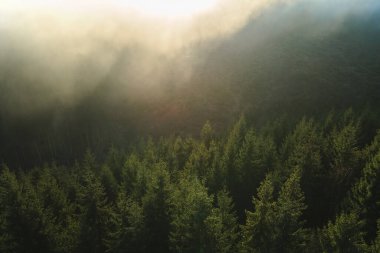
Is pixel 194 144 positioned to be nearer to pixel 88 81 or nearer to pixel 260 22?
pixel 88 81

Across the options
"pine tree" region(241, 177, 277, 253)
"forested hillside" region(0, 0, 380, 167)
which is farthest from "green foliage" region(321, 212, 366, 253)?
"forested hillside" region(0, 0, 380, 167)

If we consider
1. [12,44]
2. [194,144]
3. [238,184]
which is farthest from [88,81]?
[238,184]

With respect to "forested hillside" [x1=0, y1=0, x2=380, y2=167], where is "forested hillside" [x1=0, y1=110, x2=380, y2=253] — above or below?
below

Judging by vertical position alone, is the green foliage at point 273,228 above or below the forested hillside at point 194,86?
below

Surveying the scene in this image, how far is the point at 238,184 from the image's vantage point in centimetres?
3947

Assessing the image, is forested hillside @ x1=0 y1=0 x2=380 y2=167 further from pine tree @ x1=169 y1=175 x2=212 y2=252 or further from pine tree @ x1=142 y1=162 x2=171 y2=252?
pine tree @ x1=169 y1=175 x2=212 y2=252

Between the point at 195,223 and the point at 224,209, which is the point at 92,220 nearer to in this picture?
the point at 195,223

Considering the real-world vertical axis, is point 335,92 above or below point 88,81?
below

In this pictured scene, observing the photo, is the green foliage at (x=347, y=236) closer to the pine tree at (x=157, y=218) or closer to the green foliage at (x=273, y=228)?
the green foliage at (x=273, y=228)

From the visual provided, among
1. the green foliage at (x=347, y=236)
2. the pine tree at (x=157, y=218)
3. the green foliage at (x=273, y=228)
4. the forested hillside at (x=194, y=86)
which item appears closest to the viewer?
the green foliage at (x=347, y=236)

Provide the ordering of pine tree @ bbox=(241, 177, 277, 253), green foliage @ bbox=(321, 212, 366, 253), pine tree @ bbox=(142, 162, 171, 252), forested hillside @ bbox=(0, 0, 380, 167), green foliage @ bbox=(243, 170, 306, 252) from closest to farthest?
green foliage @ bbox=(321, 212, 366, 253) < green foliage @ bbox=(243, 170, 306, 252) < pine tree @ bbox=(241, 177, 277, 253) < pine tree @ bbox=(142, 162, 171, 252) < forested hillside @ bbox=(0, 0, 380, 167)

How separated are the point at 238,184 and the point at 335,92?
69.2 metres

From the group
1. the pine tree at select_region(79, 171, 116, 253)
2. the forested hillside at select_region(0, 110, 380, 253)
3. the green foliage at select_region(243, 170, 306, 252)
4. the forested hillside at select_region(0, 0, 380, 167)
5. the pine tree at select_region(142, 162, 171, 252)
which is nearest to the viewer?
the green foliage at select_region(243, 170, 306, 252)

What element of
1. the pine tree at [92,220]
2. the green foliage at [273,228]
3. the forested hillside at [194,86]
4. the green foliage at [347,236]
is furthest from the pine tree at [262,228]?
the forested hillside at [194,86]
